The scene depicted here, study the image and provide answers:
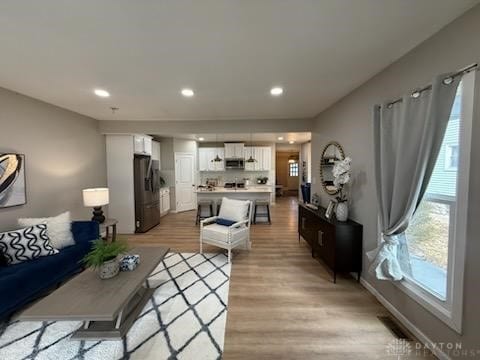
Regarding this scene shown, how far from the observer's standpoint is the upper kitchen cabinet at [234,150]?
802 centimetres

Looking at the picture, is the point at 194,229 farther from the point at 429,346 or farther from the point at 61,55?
the point at 429,346

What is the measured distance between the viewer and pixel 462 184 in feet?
4.99

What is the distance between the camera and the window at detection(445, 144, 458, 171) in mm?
1617

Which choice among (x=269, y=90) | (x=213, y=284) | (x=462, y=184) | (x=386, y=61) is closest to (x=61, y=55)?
(x=269, y=90)

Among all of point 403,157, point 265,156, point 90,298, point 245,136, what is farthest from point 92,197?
point 265,156

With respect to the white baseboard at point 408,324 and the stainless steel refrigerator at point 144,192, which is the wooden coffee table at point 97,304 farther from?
the stainless steel refrigerator at point 144,192

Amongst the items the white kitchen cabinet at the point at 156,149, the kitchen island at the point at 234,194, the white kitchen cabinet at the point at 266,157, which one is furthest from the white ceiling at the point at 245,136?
the kitchen island at the point at 234,194

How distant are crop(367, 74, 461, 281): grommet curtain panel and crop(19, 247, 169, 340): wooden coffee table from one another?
234 cm

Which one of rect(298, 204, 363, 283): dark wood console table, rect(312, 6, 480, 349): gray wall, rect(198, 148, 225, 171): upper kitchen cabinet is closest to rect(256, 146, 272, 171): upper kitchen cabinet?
rect(198, 148, 225, 171): upper kitchen cabinet

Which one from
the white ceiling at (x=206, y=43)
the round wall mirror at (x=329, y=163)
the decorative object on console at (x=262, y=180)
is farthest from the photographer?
the decorative object on console at (x=262, y=180)

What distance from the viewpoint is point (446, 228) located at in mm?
1724

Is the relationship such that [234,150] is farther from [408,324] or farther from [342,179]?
[408,324]

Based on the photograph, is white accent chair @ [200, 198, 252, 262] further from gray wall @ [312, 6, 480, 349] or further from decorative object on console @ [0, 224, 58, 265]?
decorative object on console @ [0, 224, 58, 265]

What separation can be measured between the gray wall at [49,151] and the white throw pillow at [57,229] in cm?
31
